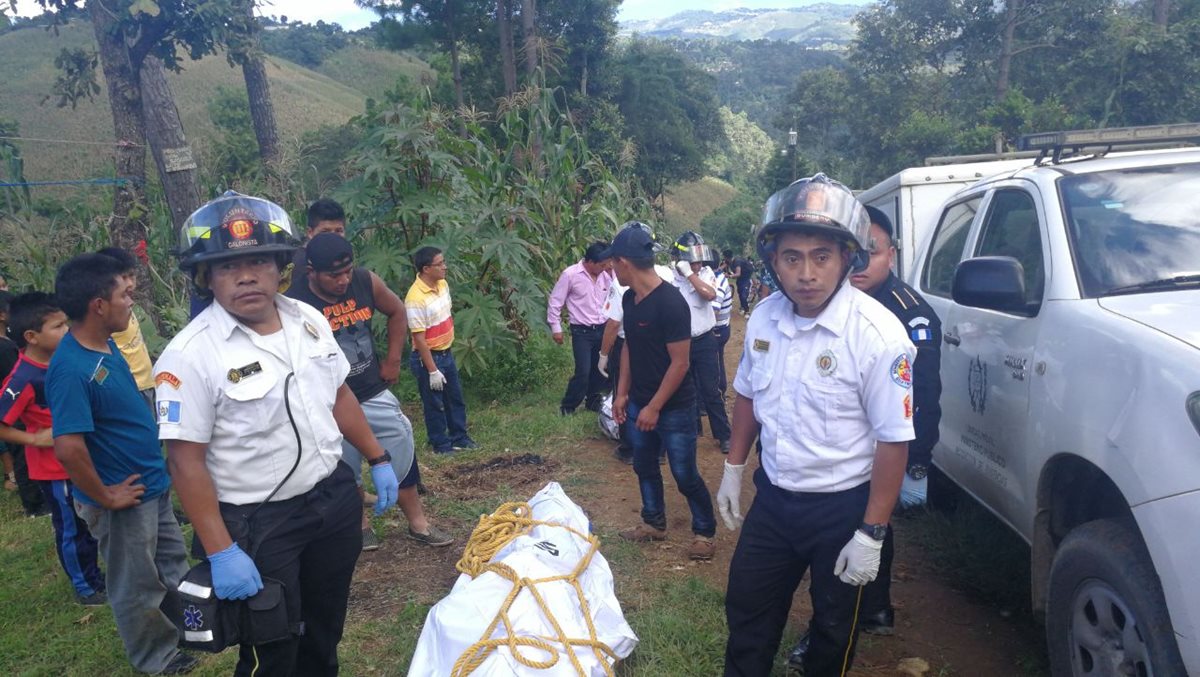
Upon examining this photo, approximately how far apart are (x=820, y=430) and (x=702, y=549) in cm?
220

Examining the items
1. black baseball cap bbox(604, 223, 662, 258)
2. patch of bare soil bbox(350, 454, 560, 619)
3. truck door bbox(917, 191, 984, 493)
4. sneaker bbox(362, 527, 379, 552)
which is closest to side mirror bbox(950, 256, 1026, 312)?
truck door bbox(917, 191, 984, 493)

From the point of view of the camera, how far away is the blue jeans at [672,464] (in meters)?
4.48

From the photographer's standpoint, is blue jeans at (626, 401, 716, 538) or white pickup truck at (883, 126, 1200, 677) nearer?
white pickup truck at (883, 126, 1200, 677)

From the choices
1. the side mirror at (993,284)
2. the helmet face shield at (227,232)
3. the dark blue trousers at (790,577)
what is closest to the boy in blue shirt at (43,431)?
the helmet face shield at (227,232)

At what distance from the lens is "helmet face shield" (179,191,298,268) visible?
243cm

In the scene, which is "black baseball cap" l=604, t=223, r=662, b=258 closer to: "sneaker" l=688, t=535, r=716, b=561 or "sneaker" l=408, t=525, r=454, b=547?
"sneaker" l=688, t=535, r=716, b=561

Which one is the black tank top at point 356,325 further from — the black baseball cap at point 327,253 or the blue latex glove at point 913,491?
the blue latex glove at point 913,491

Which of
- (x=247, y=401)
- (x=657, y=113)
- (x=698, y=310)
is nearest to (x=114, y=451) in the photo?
(x=247, y=401)

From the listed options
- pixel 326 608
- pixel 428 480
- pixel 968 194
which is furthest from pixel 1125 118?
pixel 326 608

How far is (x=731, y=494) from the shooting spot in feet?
10.4

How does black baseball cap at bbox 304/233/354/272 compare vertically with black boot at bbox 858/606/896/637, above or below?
above

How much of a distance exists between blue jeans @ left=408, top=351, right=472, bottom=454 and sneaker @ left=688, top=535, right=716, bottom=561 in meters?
2.95

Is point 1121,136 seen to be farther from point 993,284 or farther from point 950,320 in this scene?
point 993,284

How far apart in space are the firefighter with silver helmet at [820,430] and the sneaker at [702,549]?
173 centimetres
